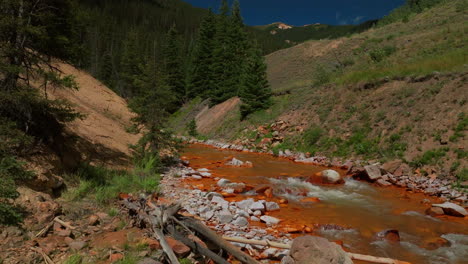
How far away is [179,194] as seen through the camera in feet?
28.9

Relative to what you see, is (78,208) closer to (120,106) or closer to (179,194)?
(179,194)

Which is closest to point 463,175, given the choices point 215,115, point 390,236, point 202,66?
point 390,236

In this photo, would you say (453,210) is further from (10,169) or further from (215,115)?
(215,115)

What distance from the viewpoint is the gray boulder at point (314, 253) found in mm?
4168

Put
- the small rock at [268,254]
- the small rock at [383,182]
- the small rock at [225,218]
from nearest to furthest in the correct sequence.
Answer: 1. the small rock at [268,254]
2. the small rock at [225,218]
3. the small rock at [383,182]

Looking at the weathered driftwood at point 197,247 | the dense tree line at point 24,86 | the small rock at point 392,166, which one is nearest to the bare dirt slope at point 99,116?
the dense tree line at point 24,86

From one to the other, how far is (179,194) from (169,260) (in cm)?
477

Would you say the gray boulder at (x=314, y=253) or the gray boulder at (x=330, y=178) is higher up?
the gray boulder at (x=314, y=253)

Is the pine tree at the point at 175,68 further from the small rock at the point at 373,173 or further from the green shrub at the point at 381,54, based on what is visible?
the small rock at the point at 373,173

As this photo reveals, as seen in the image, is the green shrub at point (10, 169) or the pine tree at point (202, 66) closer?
the green shrub at point (10, 169)

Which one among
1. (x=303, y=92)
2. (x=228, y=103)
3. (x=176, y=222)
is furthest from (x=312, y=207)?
(x=228, y=103)

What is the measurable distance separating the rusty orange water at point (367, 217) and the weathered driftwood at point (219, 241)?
2.54m

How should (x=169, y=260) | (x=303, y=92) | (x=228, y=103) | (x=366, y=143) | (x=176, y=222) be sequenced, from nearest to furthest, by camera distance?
1. (x=169, y=260)
2. (x=176, y=222)
3. (x=366, y=143)
4. (x=303, y=92)
5. (x=228, y=103)

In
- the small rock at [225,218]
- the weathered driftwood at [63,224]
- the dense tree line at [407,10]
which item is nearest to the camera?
the weathered driftwood at [63,224]
